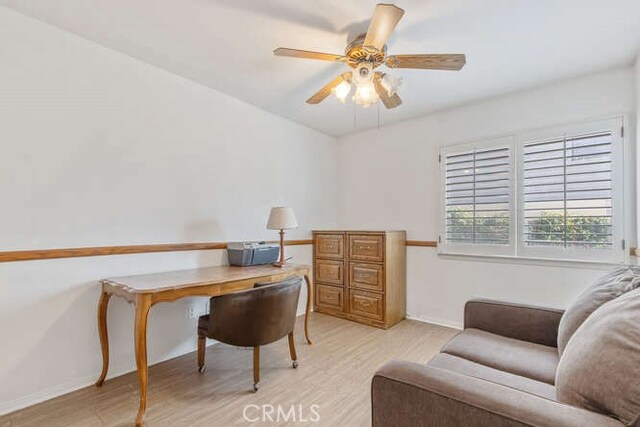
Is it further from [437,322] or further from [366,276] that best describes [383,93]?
[437,322]

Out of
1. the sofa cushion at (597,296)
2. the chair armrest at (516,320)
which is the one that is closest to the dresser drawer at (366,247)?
the chair armrest at (516,320)

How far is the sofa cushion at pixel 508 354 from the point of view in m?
1.46

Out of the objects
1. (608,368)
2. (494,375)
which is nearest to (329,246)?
(494,375)

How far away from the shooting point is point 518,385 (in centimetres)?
132

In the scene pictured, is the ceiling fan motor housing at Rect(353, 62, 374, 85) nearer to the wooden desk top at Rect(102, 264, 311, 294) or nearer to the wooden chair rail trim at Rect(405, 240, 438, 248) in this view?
the wooden desk top at Rect(102, 264, 311, 294)

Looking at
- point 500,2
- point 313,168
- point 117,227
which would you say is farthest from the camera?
point 313,168

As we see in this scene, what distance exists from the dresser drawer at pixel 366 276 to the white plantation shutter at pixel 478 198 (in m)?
0.75

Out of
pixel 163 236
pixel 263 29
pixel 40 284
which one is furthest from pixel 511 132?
pixel 40 284

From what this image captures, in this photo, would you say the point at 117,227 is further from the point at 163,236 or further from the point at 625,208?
the point at 625,208

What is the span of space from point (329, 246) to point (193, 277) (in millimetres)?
1877

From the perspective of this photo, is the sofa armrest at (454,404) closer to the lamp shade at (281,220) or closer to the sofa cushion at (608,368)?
the sofa cushion at (608,368)

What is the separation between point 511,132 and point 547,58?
0.76 metres

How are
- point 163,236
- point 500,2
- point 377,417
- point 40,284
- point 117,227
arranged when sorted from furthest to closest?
point 163,236
point 117,227
point 40,284
point 500,2
point 377,417
